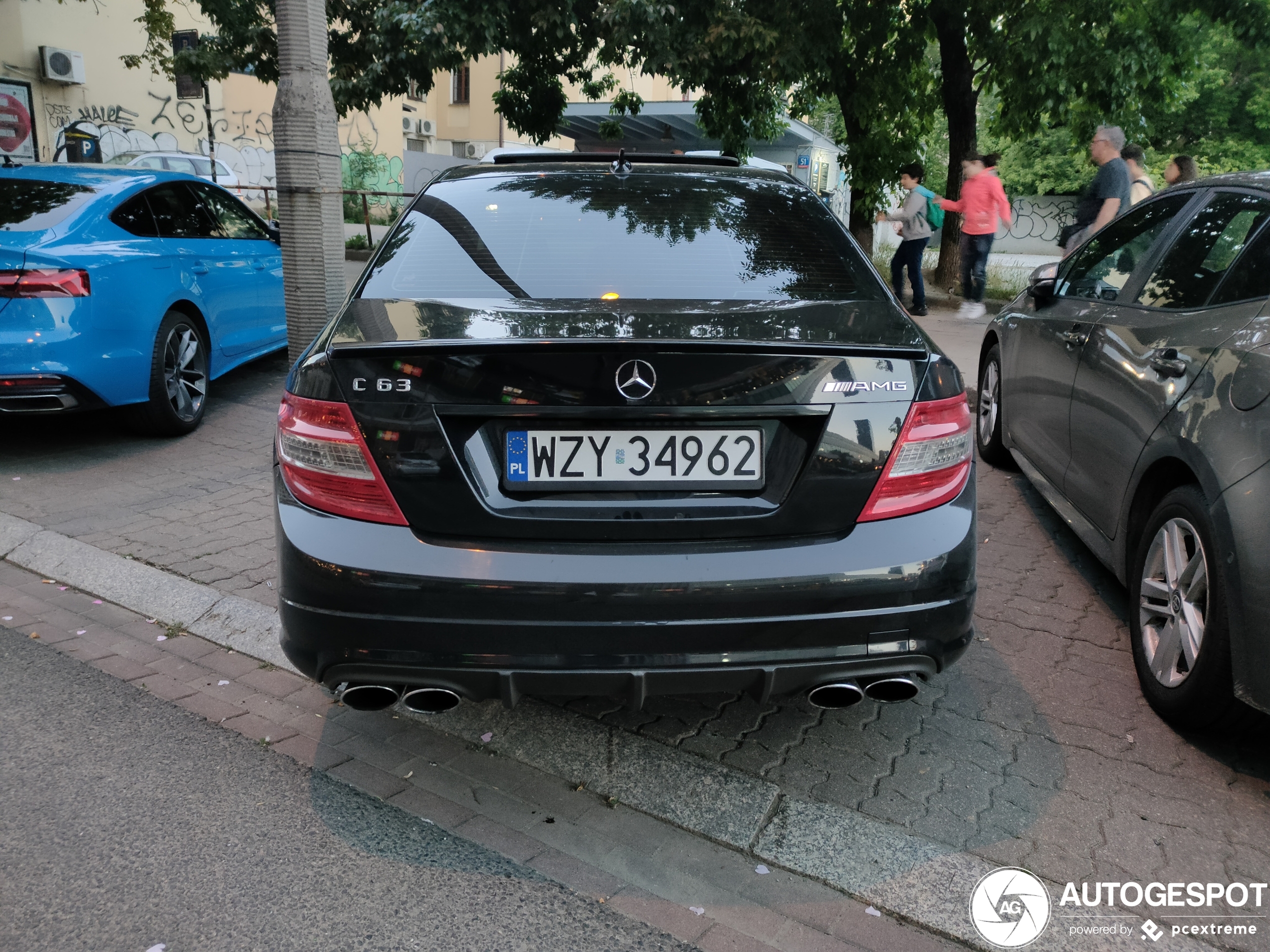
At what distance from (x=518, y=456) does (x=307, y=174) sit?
4762 mm

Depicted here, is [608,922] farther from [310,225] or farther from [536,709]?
[310,225]

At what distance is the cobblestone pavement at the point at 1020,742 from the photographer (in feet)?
8.46

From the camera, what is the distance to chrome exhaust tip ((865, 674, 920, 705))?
2471 mm

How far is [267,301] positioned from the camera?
7633 millimetres

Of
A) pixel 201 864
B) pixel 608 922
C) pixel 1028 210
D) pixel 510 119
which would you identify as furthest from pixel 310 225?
pixel 1028 210

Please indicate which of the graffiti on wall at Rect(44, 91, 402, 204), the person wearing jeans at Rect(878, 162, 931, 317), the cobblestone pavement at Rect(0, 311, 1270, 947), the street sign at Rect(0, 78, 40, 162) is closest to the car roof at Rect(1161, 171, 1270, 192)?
the cobblestone pavement at Rect(0, 311, 1270, 947)

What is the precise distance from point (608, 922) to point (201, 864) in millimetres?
998

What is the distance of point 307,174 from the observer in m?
6.35

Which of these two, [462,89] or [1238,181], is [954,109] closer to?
[1238,181]

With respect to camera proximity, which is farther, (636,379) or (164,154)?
(164,154)

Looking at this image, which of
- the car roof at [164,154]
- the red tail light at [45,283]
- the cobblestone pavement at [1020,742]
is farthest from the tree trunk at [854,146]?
the car roof at [164,154]

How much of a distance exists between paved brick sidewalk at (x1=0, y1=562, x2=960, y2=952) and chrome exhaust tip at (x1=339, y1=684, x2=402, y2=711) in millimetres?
378

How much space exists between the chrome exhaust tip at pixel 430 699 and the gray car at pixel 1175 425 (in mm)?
1995
